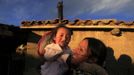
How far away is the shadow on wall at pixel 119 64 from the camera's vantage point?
7.50 meters

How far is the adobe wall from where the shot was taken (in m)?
7.50

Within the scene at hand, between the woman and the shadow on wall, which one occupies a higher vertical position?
the woman

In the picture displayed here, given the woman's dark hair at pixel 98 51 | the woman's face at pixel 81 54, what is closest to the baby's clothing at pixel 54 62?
the woman's face at pixel 81 54

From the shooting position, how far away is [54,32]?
312 cm

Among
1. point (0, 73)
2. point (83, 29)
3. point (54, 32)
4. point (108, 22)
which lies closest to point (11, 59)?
point (0, 73)

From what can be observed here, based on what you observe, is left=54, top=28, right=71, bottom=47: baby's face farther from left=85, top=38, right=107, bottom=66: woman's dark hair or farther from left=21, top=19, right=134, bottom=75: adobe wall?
left=21, top=19, right=134, bottom=75: adobe wall

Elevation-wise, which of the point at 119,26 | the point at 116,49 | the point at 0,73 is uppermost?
the point at 119,26

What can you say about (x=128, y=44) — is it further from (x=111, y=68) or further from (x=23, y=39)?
(x=23, y=39)

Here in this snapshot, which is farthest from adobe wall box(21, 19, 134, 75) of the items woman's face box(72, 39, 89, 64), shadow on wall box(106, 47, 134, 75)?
woman's face box(72, 39, 89, 64)

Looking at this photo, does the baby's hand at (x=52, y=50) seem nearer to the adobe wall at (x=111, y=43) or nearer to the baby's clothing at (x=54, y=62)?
the baby's clothing at (x=54, y=62)

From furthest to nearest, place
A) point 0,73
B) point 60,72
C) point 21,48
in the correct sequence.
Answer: point 21,48
point 0,73
point 60,72

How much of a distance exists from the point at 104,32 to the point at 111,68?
72cm

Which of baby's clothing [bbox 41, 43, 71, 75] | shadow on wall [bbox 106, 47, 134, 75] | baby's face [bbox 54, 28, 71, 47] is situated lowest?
shadow on wall [bbox 106, 47, 134, 75]

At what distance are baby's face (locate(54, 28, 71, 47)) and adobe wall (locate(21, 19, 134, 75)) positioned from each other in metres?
4.36
